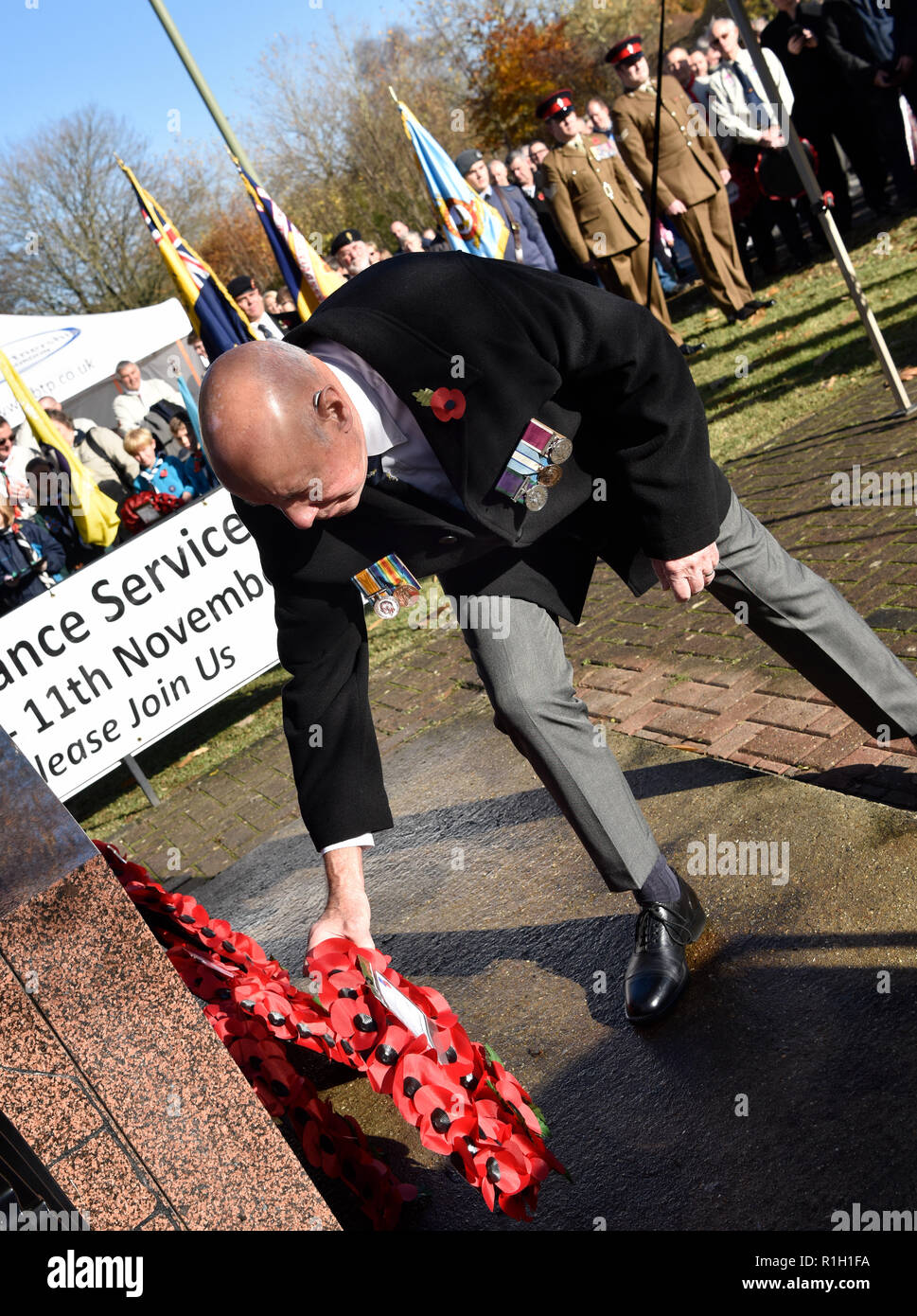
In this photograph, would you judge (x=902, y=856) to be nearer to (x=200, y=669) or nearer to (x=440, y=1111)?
(x=440, y=1111)

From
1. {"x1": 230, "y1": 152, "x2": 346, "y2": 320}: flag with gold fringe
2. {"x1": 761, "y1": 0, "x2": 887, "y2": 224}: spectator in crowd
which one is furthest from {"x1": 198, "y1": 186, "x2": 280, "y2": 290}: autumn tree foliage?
{"x1": 230, "y1": 152, "x2": 346, "y2": 320}: flag with gold fringe

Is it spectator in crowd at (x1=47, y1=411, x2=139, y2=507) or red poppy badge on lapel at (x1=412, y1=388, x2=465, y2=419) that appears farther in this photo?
spectator in crowd at (x1=47, y1=411, x2=139, y2=507)

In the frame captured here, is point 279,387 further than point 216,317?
No

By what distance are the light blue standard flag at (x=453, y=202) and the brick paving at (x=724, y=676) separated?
3.92 m

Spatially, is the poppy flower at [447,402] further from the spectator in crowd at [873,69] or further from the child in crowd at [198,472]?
the spectator in crowd at [873,69]

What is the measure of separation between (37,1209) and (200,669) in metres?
4.81

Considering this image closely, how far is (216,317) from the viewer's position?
9219 mm

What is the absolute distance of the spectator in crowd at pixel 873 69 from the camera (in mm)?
10039

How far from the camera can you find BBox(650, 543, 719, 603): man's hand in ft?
8.73

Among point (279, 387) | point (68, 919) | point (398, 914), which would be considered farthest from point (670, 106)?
point (68, 919)

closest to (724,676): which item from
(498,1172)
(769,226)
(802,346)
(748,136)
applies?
(498,1172)

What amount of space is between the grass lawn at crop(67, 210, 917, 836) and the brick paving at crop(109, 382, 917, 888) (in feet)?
0.95

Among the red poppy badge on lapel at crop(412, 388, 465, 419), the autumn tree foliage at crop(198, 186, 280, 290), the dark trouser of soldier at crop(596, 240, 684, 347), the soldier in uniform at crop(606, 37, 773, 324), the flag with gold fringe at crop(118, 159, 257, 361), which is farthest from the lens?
the autumn tree foliage at crop(198, 186, 280, 290)

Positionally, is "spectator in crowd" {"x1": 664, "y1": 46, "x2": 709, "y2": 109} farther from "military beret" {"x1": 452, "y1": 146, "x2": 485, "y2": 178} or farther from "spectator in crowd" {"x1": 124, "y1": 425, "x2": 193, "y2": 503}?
"spectator in crowd" {"x1": 124, "y1": 425, "x2": 193, "y2": 503}
